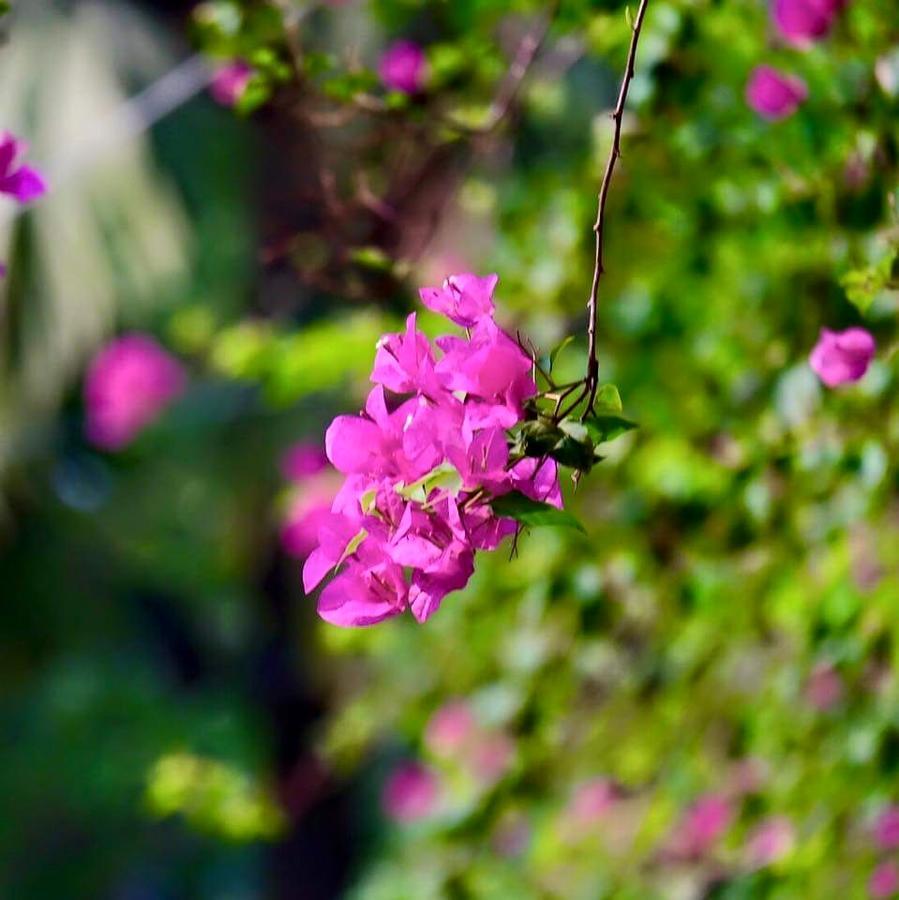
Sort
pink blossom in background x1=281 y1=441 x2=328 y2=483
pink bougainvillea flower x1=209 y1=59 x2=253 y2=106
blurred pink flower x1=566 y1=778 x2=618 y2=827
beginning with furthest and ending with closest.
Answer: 1. pink blossom in background x1=281 y1=441 x2=328 y2=483
2. blurred pink flower x1=566 y1=778 x2=618 y2=827
3. pink bougainvillea flower x1=209 y1=59 x2=253 y2=106

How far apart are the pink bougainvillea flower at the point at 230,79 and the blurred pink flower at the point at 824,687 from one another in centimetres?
71

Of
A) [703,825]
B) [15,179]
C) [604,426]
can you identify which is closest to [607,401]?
[604,426]

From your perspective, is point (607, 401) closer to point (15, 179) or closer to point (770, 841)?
point (15, 179)

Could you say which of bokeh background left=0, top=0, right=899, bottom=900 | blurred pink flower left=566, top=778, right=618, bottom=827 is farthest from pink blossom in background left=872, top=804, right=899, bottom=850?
blurred pink flower left=566, top=778, right=618, bottom=827

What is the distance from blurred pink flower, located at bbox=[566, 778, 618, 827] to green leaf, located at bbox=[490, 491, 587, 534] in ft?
3.63

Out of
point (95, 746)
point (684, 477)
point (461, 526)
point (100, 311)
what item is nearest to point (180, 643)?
point (95, 746)

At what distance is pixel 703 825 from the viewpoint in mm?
1560

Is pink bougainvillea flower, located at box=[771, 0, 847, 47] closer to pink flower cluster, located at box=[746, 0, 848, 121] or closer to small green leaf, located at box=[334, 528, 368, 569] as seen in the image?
pink flower cluster, located at box=[746, 0, 848, 121]

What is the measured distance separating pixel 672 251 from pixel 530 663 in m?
0.46

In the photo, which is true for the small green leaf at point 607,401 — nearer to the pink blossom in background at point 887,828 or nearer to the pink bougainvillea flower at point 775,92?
the pink bougainvillea flower at point 775,92

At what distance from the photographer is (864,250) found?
1.04 metres

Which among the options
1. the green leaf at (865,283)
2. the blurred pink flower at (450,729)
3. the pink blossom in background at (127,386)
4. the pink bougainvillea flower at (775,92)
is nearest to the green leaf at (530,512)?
the green leaf at (865,283)

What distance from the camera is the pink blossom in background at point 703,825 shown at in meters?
1.54

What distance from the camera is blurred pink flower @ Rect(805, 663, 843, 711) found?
1.34 metres
